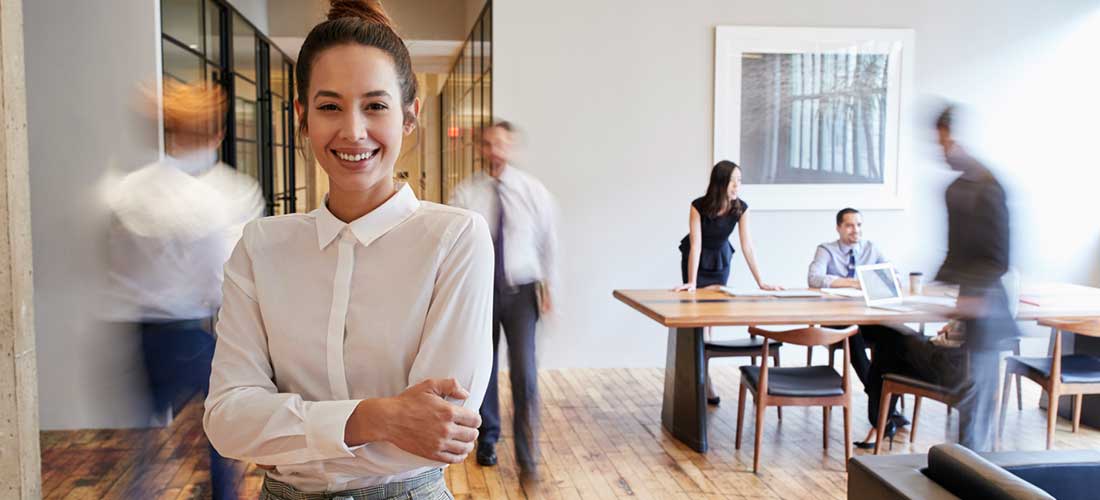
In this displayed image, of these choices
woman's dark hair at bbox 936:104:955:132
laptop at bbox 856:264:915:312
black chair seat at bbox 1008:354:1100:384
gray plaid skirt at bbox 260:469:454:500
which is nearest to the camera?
gray plaid skirt at bbox 260:469:454:500

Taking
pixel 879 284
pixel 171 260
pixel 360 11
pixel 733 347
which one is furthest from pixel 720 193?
pixel 360 11

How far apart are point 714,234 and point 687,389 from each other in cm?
127

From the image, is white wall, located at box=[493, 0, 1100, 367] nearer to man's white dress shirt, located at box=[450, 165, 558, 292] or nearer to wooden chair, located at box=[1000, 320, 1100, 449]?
wooden chair, located at box=[1000, 320, 1100, 449]

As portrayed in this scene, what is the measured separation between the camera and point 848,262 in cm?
558

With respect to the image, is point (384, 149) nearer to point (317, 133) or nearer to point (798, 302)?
point (317, 133)

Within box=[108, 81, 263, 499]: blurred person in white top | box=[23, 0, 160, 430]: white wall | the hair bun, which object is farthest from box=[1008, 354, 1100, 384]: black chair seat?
box=[23, 0, 160, 430]: white wall

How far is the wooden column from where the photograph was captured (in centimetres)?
264

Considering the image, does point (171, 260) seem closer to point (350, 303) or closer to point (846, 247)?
point (350, 303)

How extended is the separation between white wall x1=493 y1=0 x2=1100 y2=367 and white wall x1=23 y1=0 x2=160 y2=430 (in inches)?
102

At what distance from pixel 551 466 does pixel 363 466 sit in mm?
3371

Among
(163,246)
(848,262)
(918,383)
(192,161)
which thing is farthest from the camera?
(848,262)

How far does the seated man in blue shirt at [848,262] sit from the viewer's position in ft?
17.5

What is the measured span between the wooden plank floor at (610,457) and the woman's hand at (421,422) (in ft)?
9.87

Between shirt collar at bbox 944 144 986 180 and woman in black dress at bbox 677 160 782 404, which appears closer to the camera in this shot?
shirt collar at bbox 944 144 986 180
